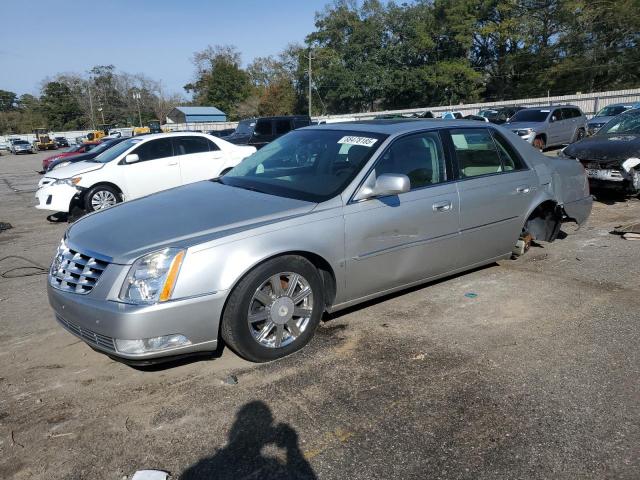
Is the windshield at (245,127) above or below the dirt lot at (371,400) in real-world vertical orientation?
above

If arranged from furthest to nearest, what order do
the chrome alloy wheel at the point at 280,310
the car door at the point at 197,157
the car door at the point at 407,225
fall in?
the car door at the point at 197,157, the car door at the point at 407,225, the chrome alloy wheel at the point at 280,310

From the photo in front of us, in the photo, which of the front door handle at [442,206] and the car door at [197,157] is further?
the car door at [197,157]

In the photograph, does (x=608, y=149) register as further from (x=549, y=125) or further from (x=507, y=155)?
(x=549, y=125)

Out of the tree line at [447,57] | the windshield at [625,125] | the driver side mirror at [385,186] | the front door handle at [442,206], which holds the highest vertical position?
the tree line at [447,57]

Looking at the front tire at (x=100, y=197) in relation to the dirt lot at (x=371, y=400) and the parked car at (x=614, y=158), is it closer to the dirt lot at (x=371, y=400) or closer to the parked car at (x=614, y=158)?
the dirt lot at (x=371, y=400)

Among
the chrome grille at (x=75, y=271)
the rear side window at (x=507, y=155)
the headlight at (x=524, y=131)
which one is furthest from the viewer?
the headlight at (x=524, y=131)

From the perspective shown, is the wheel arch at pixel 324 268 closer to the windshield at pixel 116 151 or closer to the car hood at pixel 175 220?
the car hood at pixel 175 220

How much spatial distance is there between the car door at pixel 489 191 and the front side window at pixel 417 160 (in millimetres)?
207

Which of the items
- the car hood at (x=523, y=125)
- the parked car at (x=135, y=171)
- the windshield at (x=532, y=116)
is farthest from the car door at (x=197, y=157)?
the windshield at (x=532, y=116)

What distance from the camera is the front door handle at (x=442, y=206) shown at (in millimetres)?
4211

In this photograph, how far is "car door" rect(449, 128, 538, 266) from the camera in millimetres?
4508

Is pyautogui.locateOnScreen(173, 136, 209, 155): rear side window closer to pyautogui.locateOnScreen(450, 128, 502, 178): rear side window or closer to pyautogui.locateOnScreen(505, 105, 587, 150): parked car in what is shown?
pyautogui.locateOnScreen(450, 128, 502, 178): rear side window

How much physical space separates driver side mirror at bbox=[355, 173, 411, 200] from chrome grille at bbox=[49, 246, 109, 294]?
1.88 metres

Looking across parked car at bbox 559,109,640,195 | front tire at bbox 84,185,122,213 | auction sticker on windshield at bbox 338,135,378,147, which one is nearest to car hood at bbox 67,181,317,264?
auction sticker on windshield at bbox 338,135,378,147
